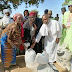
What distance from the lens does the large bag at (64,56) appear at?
3.10 meters

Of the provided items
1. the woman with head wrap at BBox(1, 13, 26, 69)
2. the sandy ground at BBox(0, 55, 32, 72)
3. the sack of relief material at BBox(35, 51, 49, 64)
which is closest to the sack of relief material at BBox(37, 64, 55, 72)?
the sack of relief material at BBox(35, 51, 49, 64)

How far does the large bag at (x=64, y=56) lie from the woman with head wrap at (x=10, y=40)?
1.02 m

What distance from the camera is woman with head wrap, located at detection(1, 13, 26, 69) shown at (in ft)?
9.34

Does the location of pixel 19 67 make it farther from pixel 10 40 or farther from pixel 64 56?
pixel 64 56

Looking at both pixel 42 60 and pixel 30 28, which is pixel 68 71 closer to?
pixel 42 60

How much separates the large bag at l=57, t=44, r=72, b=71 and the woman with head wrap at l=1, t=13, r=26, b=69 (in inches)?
40.2

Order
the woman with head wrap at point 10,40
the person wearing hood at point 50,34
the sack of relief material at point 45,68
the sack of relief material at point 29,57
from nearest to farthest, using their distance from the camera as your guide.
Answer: the sack of relief material at point 45,68 → the woman with head wrap at point 10,40 → the person wearing hood at point 50,34 → the sack of relief material at point 29,57

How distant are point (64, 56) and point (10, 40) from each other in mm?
1390

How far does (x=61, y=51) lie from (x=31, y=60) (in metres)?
0.81

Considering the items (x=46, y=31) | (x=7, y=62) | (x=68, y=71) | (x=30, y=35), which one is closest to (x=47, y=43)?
(x=46, y=31)

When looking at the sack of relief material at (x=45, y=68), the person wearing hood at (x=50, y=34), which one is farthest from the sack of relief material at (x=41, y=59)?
the person wearing hood at (x=50, y=34)

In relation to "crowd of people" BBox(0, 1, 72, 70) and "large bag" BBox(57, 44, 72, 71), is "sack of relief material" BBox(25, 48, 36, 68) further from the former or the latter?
"large bag" BBox(57, 44, 72, 71)

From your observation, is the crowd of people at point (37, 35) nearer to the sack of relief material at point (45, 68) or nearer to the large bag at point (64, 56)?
the large bag at point (64, 56)

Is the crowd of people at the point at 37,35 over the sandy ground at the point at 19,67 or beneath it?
over
